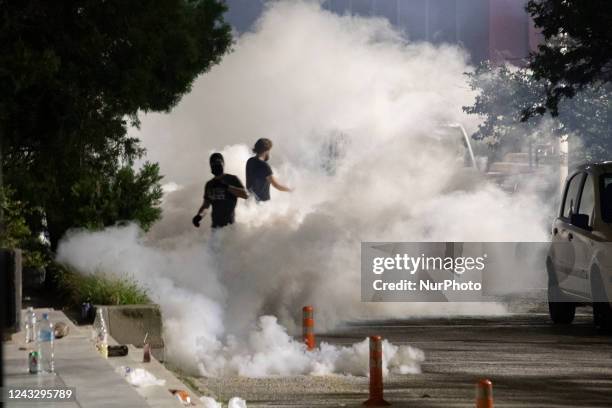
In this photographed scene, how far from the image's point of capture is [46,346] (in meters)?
12.2

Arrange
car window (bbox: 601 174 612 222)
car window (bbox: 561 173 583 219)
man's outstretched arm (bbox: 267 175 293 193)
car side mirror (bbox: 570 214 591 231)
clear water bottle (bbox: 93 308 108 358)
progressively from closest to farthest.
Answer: clear water bottle (bbox: 93 308 108 358) < car window (bbox: 601 174 612 222) < car side mirror (bbox: 570 214 591 231) < car window (bbox: 561 173 583 219) < man's outstretched arm (bbox: 267 175 293 193)

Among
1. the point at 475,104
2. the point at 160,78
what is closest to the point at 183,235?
the point at 160,78

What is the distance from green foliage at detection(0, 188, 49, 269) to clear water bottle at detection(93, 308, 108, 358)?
531cm

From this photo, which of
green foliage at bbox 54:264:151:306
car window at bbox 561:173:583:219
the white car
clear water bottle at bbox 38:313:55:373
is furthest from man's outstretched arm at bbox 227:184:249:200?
clear water bottle at bbox 38:313:55:373

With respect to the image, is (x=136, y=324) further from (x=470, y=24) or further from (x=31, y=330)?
(x=470, y=24)

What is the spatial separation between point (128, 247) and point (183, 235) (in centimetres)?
642

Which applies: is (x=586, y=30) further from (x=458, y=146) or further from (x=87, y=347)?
(x=87, y=347)

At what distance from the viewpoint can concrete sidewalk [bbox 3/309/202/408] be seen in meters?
9.31

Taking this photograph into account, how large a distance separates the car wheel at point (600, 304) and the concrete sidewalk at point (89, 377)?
5162mm

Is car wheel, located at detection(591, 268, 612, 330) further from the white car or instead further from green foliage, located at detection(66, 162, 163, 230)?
green foliage, located at detection(66, 162, 163, 230)

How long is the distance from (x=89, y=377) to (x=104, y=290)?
5131 mm

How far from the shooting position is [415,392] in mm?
11922

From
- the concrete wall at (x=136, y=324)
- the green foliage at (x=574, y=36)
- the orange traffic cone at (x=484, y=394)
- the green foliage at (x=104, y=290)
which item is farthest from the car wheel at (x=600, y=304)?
the green foliage at (x=574, y=36)

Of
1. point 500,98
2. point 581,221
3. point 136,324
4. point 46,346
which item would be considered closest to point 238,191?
point 581,221
